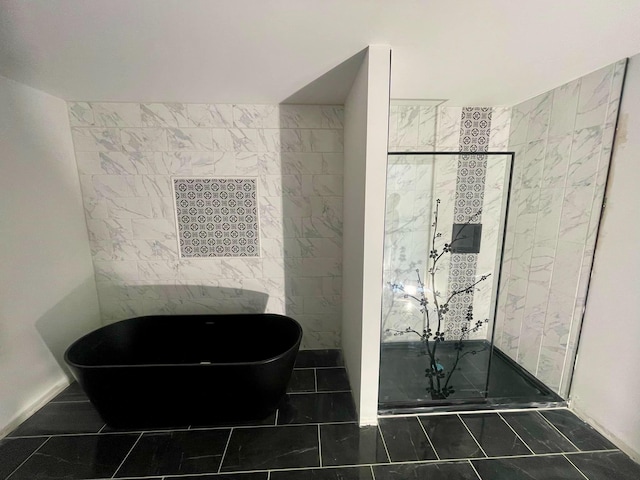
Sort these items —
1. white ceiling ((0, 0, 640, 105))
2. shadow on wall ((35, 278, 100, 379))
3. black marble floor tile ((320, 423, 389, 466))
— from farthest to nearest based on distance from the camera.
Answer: shadow on wall ((35, 278, 100, 379)) < black marble floor tile ((320, 423, 389, 466)) < white ceiling ((0, 0, 640, 105))

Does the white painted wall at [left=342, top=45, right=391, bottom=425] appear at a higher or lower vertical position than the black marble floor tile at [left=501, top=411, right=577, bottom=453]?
higher

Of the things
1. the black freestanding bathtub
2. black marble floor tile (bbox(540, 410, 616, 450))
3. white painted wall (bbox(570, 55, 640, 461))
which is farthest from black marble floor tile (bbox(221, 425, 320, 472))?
white painted wall (bbox(570, 55, 640, 461))

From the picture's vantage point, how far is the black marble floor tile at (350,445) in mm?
1439

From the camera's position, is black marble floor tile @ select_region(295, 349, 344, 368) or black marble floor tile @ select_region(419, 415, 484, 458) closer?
black marble floor tile @ select_region(419, 415, 484, 458)

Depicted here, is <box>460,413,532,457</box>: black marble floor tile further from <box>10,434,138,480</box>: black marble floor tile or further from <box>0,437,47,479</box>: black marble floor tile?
<box>0,437,47,479</box>: black marble floor tile

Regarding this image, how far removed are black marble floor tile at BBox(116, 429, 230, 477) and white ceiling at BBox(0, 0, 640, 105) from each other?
2.16 m

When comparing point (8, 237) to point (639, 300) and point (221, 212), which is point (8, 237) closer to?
point (221, 212)

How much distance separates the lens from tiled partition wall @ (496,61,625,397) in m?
1.67

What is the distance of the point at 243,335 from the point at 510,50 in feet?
8.42

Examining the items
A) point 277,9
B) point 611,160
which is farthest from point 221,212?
point 611,160

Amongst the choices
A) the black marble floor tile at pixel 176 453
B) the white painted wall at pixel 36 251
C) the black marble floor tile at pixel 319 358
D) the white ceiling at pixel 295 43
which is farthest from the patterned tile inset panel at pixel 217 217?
the black marble floor tile at pixel 176 453

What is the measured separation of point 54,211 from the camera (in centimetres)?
193

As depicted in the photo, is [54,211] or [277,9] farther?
[54,211]

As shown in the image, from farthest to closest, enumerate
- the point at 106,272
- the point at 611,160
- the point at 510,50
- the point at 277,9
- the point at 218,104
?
1. the point at 106,272
2. the point at 218,104
3. the point at 611,160
4. the point at 510,50
5. the point at 277,9
